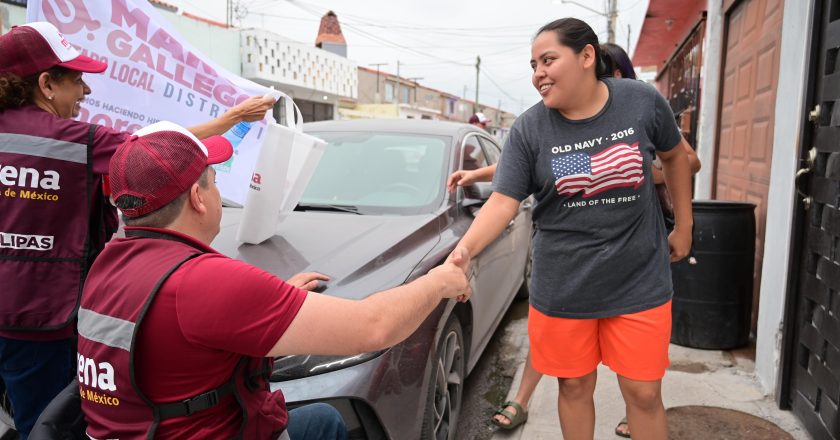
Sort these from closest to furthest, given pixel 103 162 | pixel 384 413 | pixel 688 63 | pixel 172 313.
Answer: pixel 172 313 < pixel 103 162 < pixel 384 413 < pixel 688 63

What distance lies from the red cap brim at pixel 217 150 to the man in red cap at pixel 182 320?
0.06m

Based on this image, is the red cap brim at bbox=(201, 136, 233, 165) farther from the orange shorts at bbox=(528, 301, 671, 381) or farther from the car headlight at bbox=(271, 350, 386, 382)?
the orange shorts at bbox=(528, 301, 671, 381)

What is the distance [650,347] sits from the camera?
2.13 m

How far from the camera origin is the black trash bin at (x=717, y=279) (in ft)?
12.3

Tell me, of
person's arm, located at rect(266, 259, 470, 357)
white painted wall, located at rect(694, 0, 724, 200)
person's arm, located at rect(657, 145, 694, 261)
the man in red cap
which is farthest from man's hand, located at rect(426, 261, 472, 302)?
white painted wall, located at rect(694, 0, 724, 200)

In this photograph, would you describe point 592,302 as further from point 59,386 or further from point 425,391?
point 59,386

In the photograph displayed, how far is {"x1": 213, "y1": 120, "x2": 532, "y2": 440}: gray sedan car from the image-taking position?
2.06m

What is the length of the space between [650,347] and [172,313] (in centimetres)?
165

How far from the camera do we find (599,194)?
2074 millimetres

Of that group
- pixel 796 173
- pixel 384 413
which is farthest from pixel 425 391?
pixel 796 173

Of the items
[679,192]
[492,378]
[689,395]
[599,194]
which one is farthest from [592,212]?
[492,378]

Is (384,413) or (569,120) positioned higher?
(569,120)

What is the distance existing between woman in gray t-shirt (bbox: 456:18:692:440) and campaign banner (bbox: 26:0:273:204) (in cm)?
136

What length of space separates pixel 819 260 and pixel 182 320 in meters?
2.78
